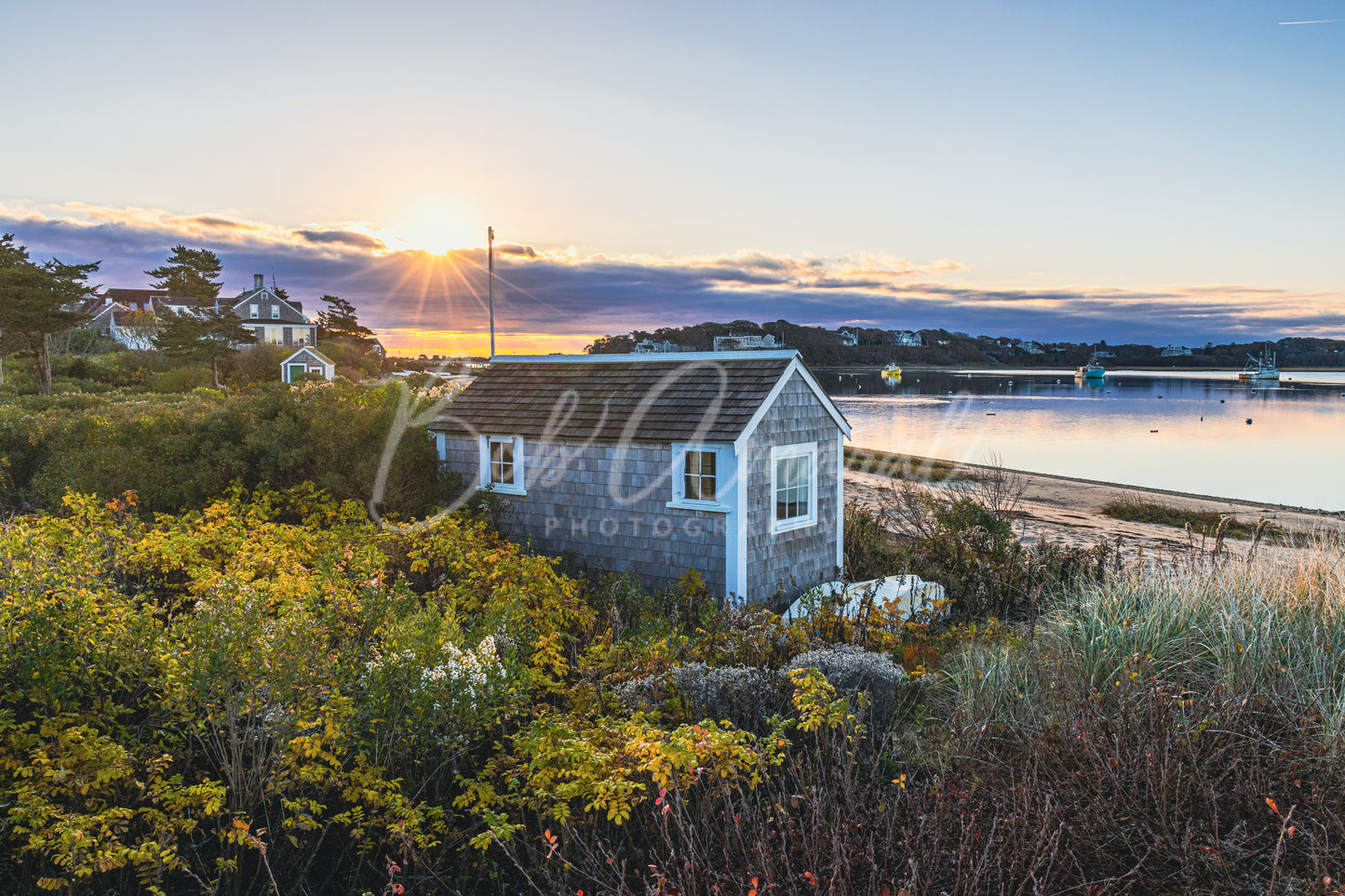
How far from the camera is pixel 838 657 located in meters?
6.66

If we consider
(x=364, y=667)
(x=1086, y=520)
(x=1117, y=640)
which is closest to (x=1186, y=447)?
(x=1086, y=520)

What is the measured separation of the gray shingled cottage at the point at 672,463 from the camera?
12.7 meters

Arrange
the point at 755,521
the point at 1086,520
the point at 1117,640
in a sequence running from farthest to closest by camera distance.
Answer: the point at 1086,520, the point at 755,521, the point at 1117,640

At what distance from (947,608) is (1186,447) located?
5132cm

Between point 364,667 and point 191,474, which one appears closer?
point 364,667

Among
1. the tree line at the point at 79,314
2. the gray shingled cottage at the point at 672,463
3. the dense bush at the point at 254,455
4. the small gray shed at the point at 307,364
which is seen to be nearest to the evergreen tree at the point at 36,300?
the tree line at the point at 79,314

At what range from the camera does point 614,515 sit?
539 inches

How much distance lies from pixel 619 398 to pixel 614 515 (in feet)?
6.74

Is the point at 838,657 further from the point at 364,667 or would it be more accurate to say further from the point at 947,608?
the point at 947,608

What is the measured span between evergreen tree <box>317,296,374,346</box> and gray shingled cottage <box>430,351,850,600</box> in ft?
258

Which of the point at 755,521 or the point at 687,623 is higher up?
the point at 755,521

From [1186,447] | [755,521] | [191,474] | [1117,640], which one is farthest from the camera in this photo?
[1186,447]

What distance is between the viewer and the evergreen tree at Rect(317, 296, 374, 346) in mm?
87438

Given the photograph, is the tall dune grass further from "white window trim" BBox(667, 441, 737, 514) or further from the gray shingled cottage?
the gray shingled cottage
